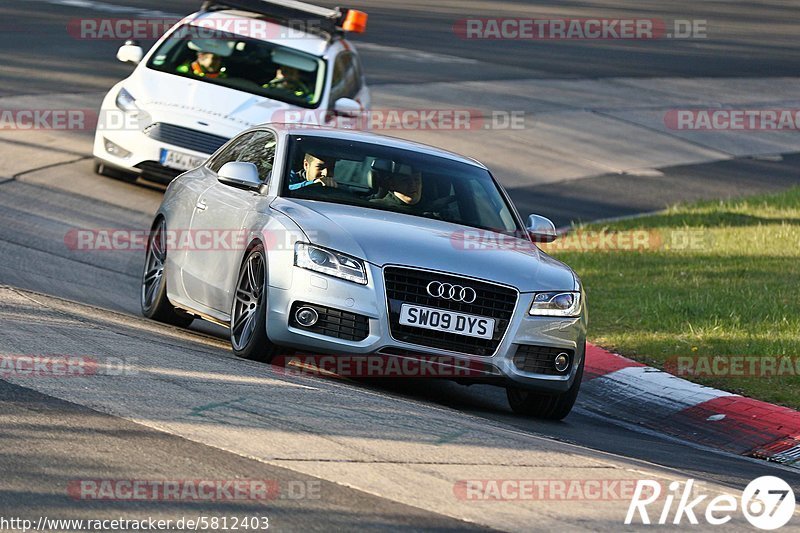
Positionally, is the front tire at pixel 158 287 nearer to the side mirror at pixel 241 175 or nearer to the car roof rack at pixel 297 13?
the side mirror at pixel 241 175

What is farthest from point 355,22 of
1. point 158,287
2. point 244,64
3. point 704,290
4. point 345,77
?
point 158,287

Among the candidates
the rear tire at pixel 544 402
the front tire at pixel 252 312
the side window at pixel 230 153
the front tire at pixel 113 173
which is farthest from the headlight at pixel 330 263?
the front tire at pixel 113 173

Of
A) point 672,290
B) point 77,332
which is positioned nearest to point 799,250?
point 672,290

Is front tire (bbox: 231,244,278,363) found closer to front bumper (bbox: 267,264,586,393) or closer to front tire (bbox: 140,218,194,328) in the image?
front bumper (bbox: 267,264,586,393)

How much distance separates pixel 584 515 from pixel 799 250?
977 cm

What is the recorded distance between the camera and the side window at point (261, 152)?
9.94 m

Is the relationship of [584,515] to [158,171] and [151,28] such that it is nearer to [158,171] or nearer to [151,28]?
[158,171]

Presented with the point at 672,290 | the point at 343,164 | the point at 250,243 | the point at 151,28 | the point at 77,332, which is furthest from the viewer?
the point at 151,28

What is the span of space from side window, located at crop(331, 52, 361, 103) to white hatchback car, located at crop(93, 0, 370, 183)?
0.02 m

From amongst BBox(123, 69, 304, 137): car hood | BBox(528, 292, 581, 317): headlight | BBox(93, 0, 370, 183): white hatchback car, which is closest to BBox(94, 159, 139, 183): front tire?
BBox(93, 0, 370, 183): white hatchback car

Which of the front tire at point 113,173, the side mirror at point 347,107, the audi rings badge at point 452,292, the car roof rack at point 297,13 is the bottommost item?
the front tire at point 113,173

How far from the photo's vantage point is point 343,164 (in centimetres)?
978

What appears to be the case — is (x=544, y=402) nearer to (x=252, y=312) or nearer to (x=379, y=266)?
(x=379, y=266)

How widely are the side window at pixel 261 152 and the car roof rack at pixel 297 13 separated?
7016 mm
